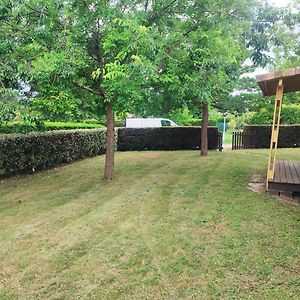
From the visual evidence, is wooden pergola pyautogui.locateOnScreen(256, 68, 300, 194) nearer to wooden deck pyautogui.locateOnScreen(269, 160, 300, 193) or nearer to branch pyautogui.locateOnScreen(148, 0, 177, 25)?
wooden deck pyautogui.locateOnScreen(269, 160, 300, 193)

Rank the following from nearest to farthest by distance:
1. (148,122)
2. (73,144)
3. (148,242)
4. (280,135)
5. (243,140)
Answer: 1. (148,242)
2. (73,144)
3. (280,135)
4. (243,140)
5. (148,122)

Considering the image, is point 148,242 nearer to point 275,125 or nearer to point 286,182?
point 286,182

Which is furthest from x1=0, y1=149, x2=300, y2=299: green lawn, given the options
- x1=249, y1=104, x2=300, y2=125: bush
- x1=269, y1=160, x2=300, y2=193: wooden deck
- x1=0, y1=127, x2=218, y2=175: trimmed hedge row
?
x1=249, y1=104, x2=300, y2=125: bush


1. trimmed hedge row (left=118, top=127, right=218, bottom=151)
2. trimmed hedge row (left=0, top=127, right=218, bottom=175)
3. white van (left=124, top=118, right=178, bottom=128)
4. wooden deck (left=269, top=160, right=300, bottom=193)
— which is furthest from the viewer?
white van (left=124, top=118, right=178, bottom=128)

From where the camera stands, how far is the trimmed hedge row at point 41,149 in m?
8.80

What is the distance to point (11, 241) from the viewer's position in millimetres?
4500

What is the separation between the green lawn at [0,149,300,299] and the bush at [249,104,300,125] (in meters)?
10.9

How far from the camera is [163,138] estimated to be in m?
17.3

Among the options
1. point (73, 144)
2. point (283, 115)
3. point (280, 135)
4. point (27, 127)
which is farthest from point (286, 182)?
point (283, 115)

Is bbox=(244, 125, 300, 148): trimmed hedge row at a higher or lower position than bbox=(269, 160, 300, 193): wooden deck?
higher

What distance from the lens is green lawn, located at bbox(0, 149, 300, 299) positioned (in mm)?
3318

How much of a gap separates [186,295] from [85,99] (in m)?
6.27

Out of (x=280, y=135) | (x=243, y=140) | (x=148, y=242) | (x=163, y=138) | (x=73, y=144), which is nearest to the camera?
(x=148, y=242)

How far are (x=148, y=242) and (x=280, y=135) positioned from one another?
46.6 feet
